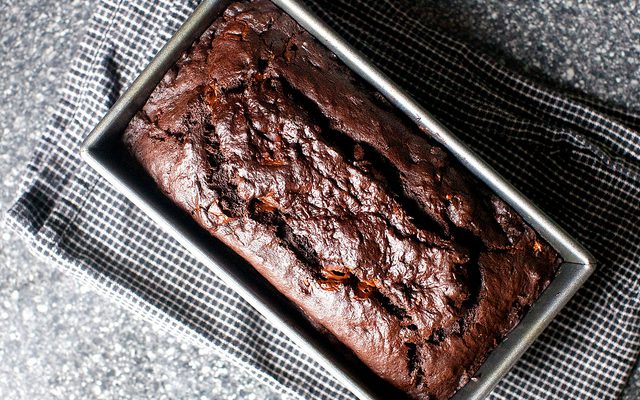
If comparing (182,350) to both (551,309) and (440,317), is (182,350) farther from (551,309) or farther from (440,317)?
(551,309)

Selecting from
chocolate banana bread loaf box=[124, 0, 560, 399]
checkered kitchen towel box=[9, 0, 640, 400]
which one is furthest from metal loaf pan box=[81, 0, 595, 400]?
checkered kitchen towel box=[9, 0, 640, 400]

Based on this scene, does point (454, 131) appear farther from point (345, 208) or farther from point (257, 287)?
point (257, 287)

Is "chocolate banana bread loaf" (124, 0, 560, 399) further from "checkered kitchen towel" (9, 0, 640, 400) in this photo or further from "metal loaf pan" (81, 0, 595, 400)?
"checkered kitchen towel" (9, 0, 640, 400)

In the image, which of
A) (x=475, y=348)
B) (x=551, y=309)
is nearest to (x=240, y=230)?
(x=475, y=348)

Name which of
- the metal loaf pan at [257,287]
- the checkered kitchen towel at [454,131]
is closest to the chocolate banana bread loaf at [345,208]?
the metal loaf pan at [257,287]

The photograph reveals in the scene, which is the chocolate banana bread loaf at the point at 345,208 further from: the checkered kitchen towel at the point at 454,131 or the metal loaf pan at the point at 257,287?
the checkered kitchen towel at the point at 454,131

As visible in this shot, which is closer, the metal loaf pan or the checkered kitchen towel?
the metal loaf pan
